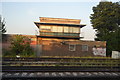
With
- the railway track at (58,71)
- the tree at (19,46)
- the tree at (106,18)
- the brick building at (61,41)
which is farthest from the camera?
the tree at (106,18)

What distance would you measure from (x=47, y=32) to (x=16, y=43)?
30.1 feet

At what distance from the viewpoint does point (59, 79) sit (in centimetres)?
506

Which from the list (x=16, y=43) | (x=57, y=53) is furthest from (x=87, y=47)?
(x=16, y=43)

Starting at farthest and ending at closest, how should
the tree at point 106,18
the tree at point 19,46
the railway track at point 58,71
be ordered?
the tree at point 106,18
the tree at point 19,46
the railway track at point 58,71

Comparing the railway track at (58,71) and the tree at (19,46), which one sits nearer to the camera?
the railway track at (58,71)

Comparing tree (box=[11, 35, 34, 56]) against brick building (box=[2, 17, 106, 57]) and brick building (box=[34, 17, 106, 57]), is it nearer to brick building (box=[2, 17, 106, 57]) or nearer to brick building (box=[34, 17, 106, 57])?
brick building (box=[2, 17, 106, 57])

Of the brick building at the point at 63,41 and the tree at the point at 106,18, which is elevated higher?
the tree at the point at 106,18

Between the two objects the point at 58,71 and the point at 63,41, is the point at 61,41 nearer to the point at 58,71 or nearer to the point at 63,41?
the point at 63,41

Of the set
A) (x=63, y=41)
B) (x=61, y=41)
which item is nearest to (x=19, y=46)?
(x=63, y=41)

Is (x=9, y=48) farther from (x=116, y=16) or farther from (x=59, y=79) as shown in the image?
(x=116, y=16)

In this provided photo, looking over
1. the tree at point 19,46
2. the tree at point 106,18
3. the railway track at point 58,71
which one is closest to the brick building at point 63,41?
the tree at point 19,46

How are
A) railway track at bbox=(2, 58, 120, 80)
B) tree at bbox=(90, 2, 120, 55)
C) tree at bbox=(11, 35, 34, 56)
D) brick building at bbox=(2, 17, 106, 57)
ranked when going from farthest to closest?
tree at bbox=(90, 2, 120, 55) < brick building at bbox=(2, 17, 106, 57) < tree at bbox=(11, 35, 34, 56) < railway track at bbox=(2, 58, 120, 80)

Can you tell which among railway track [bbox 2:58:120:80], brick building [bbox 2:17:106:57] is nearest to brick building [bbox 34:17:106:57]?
brick building [bbox 2:17:106:57]

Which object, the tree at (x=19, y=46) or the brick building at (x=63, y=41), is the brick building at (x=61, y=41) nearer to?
the brick building at (x=63, y=41)
